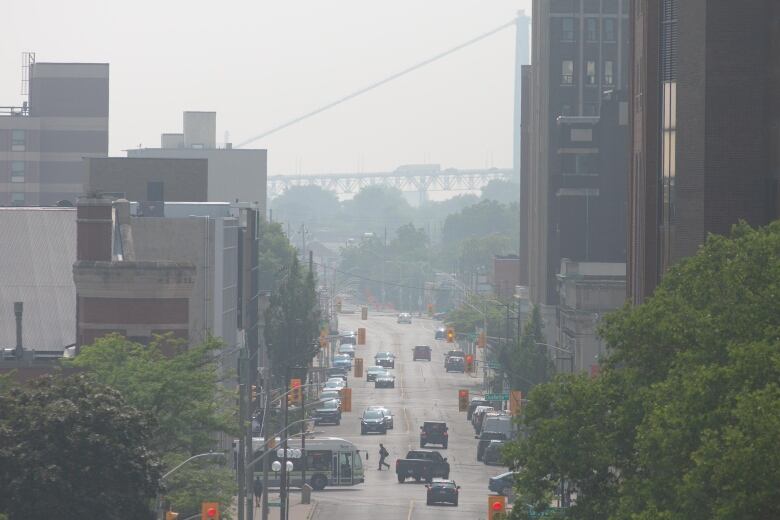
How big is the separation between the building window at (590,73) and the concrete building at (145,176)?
122ft

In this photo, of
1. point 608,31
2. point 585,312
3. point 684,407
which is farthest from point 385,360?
point 684,407

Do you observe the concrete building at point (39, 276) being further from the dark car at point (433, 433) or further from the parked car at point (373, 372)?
the parked car at point (373, 372)

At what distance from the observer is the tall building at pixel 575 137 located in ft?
484

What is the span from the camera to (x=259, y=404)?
120 m

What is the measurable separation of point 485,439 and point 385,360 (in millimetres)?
74239

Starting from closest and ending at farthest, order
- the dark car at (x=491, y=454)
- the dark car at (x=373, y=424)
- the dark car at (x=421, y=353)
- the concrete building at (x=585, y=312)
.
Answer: the dark car at (x=491, y=454) < the concrete building at (x=585, y=312) < the dark car at (x=373, y=424) < the dark car at (x=421, y=353)

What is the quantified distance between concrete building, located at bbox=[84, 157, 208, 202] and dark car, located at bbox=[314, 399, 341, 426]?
64.4 feet

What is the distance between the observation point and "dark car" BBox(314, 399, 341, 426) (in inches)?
4929

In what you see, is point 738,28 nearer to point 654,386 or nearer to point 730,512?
point 654,386

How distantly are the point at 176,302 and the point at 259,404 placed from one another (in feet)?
136

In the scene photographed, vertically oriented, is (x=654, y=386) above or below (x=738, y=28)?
below

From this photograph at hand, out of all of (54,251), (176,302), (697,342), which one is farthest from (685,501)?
(54,251)

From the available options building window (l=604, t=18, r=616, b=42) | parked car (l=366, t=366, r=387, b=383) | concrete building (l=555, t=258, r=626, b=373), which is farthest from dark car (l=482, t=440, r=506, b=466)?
building window (l=604, t=18, r=616, b=42)

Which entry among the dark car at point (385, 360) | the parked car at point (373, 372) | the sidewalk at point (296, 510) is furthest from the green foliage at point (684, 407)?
the dark car at point (385, 360)
